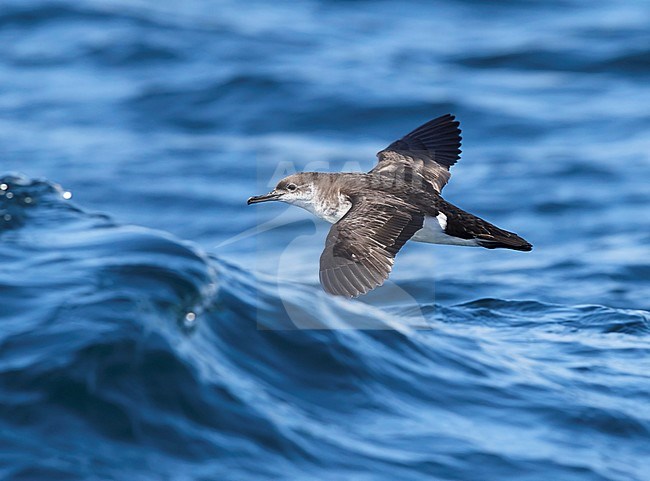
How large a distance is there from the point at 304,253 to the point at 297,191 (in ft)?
9.46

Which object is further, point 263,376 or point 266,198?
point 266,198

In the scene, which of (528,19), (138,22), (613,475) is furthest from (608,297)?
(138,22)

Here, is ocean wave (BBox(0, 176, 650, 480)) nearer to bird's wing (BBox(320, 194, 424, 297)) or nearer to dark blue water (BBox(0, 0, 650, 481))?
dark blue water (BBox(0, 0, 650, 481))

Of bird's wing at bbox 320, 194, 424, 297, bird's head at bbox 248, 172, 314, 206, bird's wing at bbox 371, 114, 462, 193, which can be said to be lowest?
bird's wing at bbox 320, 194, 424, 297

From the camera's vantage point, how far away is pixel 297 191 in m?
7.11

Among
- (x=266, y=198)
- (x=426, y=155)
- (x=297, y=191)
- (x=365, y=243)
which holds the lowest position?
(x=365, y=243)

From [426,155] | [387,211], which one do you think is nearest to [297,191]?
[387,211]

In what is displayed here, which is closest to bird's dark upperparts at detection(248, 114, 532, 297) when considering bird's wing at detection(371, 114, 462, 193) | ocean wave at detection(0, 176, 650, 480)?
bird's wing at detection(371, 114, 462, 193)

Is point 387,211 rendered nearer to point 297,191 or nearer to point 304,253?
point 297,191

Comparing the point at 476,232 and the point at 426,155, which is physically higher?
the point at 426,155

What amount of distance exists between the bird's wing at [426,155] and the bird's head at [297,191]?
1.67 ft

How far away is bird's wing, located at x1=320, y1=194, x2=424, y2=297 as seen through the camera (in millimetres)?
5566

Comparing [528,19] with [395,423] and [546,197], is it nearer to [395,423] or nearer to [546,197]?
[546,197]

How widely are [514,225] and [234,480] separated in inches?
251
